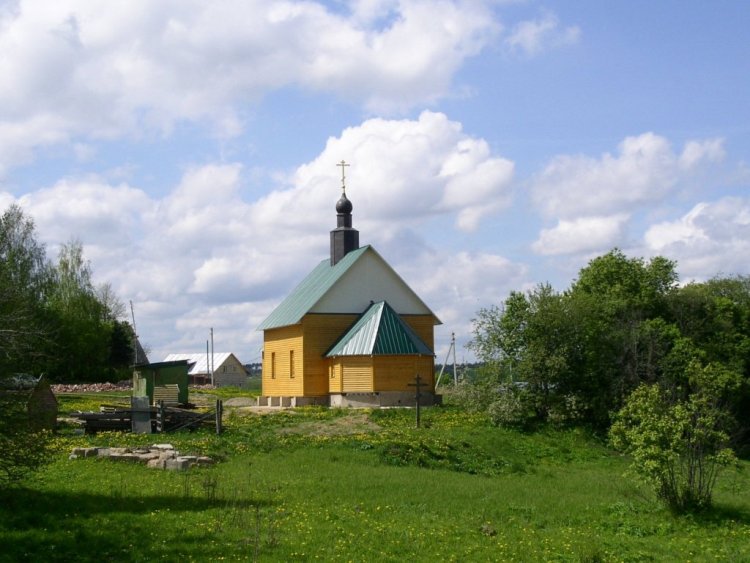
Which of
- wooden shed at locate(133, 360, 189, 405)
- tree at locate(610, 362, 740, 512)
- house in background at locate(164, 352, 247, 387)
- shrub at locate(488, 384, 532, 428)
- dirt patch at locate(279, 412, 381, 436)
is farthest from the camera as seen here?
house in background at locate(164, 352, 247, 387)

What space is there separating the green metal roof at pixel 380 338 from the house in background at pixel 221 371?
51422mm

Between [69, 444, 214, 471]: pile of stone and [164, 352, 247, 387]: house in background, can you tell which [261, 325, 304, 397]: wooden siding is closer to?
[69, 444, 214, 471]: pile of stone

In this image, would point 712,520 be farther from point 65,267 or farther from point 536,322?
point 65,267

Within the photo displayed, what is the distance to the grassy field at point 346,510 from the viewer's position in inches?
514

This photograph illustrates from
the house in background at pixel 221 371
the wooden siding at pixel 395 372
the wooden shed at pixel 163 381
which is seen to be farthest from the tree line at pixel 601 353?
the house in background at pixel 221 371

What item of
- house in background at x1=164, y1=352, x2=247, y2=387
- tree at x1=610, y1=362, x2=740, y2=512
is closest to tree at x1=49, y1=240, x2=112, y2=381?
house in background at x1=164, y1=352, x2=247, y2=387

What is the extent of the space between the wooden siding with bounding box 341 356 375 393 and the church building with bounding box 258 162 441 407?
0.15ft

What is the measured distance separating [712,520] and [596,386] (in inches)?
697

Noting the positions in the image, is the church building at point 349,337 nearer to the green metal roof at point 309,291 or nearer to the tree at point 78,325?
the green metal roof at point 309,291

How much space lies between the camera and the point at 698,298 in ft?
124

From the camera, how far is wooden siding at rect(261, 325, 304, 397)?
42.3m

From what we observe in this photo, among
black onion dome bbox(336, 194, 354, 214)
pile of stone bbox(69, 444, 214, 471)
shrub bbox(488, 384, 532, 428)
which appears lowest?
pile of stone bbox(69, 444, 214, 471)

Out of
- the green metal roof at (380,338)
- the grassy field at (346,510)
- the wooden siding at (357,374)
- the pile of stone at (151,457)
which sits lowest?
the grassy field at (346,510)

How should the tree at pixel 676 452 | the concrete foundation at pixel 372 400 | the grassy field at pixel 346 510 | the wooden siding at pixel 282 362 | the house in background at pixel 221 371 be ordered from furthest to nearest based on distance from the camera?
the house in background at pixel 221 371 → the wooden siding at pixel 282 362 → the concrete foundation at pixel 372 400 → the tree at pixel 676 452 → the grassy field at pixel 346 510
